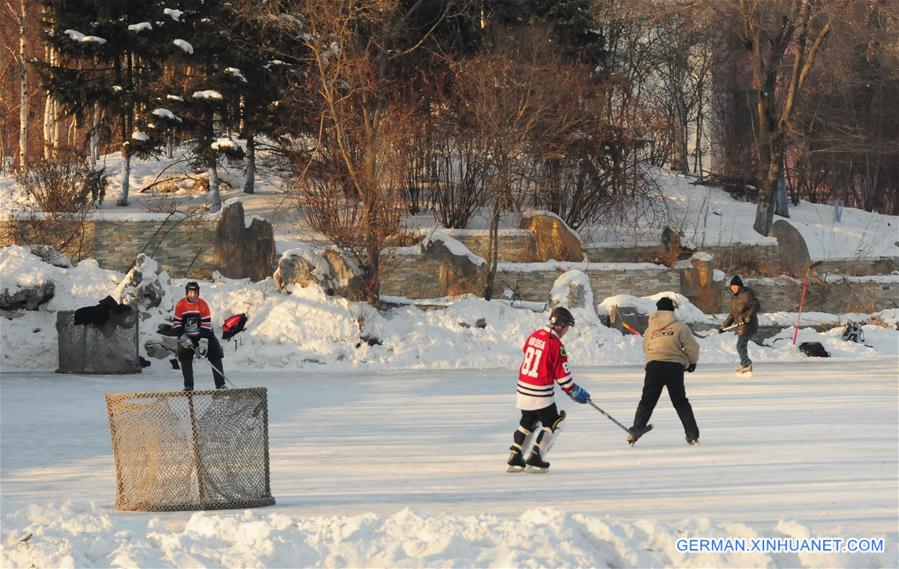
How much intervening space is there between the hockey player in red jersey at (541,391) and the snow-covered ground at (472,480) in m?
0.27

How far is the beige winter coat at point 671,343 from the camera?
12.3 metres

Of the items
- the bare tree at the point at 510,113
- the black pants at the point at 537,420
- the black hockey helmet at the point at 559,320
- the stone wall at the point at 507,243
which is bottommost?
the black pants at the point at 537,420

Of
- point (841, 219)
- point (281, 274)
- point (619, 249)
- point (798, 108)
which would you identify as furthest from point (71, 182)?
point (798, 108)

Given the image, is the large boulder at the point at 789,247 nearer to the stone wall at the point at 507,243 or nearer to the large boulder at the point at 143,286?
the stone wall at the point at 507,243

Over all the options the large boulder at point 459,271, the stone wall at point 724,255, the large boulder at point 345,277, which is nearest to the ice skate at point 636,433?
the large boulder at point 345,277

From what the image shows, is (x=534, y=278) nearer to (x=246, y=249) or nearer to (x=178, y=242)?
(x=246, y=249)

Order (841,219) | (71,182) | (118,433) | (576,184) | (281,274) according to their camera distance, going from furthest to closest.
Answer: (841,219)
(576,184)
(71,182)
(281,274)
(118,433)

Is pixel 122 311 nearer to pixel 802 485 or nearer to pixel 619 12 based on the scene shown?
pixel 802 485

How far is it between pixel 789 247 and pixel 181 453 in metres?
26.7

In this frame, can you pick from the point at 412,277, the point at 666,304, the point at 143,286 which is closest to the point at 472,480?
the point at 666,304

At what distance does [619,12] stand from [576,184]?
A: 7.36m

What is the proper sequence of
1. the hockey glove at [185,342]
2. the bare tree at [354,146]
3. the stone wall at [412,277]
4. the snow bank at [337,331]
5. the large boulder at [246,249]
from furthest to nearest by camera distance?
the stone wall at [412,277], the large boulder at [246,249], the bare tree at [354,146], the snow bank at [337,331], the hockey glove at [185,342]

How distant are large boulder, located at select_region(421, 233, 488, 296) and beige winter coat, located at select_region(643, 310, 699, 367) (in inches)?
559

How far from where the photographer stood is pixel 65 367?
19.5 metres
